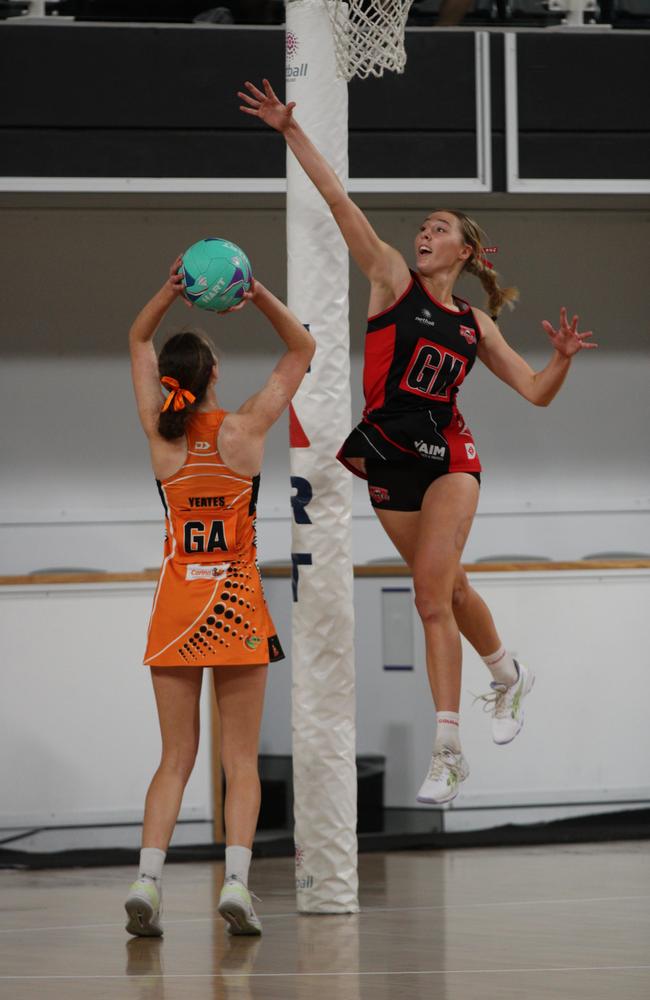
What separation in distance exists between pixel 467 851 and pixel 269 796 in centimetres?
105

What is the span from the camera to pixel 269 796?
7.24m

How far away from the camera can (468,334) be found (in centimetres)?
495

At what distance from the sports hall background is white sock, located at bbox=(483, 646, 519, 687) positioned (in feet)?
6.66

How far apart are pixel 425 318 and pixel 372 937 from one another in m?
2.01

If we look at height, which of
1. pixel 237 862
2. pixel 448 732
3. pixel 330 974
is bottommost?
pixel 330 974

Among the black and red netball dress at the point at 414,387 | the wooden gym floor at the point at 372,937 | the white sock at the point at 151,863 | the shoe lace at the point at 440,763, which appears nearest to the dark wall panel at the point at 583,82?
the black and red netball dress at the point at 414,387

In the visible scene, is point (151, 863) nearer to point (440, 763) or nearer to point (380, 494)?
point (440, 763)

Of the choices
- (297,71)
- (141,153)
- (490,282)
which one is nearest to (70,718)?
(141,153)

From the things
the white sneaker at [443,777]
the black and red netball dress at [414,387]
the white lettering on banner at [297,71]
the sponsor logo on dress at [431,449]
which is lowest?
the white sneaker at [443,777]

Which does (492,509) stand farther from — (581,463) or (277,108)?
(277,108)

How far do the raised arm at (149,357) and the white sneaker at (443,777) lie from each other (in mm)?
1372

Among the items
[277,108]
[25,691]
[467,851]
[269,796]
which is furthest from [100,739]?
[277,108]

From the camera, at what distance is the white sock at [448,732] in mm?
4691

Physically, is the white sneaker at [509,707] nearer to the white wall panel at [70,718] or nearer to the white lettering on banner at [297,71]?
the white wall panel at [70,718]
